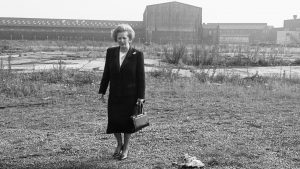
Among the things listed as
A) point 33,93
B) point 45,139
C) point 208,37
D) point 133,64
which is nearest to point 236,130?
point 133,64

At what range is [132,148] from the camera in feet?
16.6

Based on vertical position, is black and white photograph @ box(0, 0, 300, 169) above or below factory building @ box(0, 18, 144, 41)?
below

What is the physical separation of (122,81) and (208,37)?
56530 mm

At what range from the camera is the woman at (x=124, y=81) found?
4410 mm

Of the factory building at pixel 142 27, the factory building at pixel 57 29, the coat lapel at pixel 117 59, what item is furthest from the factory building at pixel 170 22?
the coat lapel at pixel 117 59

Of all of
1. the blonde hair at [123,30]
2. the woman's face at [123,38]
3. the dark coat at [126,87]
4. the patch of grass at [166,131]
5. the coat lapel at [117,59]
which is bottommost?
the patch of grass at [166,131]

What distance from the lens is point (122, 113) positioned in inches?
174

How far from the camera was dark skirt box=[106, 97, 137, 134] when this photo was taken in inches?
174

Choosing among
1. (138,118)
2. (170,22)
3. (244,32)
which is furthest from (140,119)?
(244,32)

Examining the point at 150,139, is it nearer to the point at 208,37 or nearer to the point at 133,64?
the point at 133,64

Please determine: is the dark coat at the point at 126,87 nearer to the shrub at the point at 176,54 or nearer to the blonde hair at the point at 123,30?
the blonde hair at the point at 123,30

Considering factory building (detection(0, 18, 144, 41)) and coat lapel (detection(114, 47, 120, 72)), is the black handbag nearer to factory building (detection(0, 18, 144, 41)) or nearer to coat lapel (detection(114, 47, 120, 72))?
coat lapel (detection(114, 47, 120, 72))

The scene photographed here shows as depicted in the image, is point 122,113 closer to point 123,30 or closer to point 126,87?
point 126,87

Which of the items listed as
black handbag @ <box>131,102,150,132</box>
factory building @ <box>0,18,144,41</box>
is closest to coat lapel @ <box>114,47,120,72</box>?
black handbag @ <box>131,102,150,132</box>
